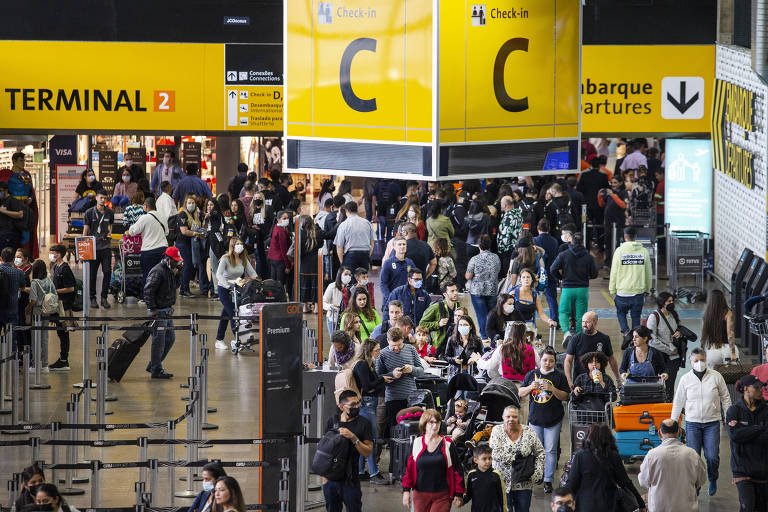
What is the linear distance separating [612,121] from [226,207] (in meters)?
6.91

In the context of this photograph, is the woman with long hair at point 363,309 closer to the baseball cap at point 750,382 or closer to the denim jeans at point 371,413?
the denim jeans at point 371,413

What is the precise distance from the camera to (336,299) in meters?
17.5

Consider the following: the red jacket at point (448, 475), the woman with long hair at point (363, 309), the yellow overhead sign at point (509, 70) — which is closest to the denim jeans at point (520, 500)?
the red jacket at point (448, 475)

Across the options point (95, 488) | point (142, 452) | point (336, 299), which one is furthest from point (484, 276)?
point (95, 488)

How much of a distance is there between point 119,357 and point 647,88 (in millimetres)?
10887

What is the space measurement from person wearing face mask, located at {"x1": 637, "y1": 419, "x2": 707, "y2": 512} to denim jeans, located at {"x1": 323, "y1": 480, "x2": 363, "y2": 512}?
2438 mm

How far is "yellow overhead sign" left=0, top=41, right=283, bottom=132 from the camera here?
22.9m

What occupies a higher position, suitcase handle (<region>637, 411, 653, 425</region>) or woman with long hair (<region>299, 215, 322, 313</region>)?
woman with long hair (<region>299, 215, 322, 313</region>)

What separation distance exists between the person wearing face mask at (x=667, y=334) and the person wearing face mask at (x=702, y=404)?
81.6 inches

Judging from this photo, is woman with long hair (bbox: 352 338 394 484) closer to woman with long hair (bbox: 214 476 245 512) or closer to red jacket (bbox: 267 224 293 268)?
woman with long hair (bbox: 214 476 245 512)

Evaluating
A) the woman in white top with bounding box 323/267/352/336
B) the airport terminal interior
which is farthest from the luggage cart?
the woman in white top with bounding box 323/267/352/336

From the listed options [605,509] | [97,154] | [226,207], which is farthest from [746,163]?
[97,154]

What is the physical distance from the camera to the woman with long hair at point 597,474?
35.0 ft

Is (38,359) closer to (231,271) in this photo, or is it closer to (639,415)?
(231,271)
